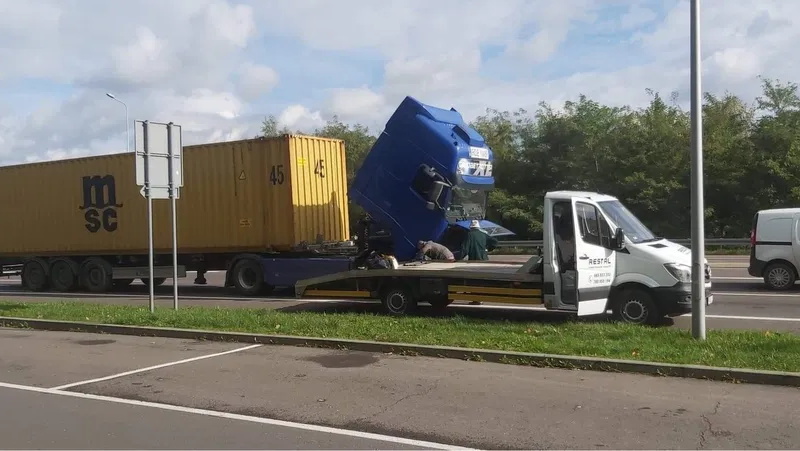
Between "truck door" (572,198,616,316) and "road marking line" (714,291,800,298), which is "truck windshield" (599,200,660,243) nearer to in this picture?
"truck door" (572,198,616,316)

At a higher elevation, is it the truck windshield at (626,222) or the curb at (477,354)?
the truck windshield at (626,222)

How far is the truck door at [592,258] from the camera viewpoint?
35.2ft

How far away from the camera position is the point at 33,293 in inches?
838

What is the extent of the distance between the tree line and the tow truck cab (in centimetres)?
1938

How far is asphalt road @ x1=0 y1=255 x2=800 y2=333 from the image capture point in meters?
12.1

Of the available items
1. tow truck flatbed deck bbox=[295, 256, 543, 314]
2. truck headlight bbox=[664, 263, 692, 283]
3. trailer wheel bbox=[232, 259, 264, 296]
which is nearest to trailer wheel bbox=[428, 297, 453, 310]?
tow truck flatbed deck bbox=[295, 256, 543, 314]

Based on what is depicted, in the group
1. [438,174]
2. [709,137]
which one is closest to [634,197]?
[709,137]

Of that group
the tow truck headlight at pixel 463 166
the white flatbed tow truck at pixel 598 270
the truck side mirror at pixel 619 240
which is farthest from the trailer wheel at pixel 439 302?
the truck side mirror at pixel 619 240

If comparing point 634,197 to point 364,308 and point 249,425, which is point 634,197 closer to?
point 364,308

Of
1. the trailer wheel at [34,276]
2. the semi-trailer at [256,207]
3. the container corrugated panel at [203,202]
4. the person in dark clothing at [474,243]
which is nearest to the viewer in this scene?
the semi-trailer at [256,207]

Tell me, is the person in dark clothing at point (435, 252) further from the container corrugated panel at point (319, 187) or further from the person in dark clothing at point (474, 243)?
the container corrugated panel at point (319, 187)

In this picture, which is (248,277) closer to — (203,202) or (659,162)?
(203,202)

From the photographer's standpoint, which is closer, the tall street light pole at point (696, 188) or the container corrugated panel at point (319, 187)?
the tall street light pole at point (696, 188)

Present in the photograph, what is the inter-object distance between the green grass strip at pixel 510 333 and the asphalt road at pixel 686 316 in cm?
160
